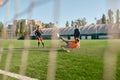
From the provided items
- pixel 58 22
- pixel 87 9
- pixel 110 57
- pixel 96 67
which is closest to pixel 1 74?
pixel 96 67

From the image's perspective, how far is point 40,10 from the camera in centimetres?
170

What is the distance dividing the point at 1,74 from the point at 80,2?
1.99 m

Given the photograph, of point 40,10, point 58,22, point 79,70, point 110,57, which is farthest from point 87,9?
point 79,70

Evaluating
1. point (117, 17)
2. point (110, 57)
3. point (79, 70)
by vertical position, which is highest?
point (117, 17)

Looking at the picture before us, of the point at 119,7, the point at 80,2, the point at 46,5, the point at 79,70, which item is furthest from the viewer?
the point at 79,70

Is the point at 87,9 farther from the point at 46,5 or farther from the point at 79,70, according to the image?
the point at 79,70

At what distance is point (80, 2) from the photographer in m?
1.20

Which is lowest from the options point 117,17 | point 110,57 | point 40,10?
point 110,57

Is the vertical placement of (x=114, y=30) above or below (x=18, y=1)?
below

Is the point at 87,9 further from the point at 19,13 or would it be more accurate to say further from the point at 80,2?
the point at 19,13

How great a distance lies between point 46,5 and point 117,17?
0.88m

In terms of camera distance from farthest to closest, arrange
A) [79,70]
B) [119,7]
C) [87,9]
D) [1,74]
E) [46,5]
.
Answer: [79,70] < [1,74] < [46,5] < [87,9] < [119,7]

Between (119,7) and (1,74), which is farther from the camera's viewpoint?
(1,74)

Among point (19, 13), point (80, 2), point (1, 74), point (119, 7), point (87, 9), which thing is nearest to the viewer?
point (119, 7)
